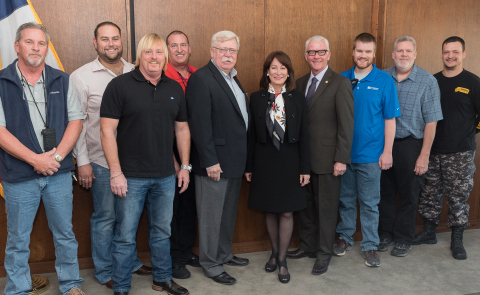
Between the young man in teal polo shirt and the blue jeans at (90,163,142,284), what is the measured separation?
202cm

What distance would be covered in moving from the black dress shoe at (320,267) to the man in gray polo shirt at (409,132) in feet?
2.39

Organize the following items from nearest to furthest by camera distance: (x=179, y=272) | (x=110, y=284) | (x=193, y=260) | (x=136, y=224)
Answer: (x=136, y=224)
(x=110, y=284)
(x=179, y=272)
(x=193, y=260)

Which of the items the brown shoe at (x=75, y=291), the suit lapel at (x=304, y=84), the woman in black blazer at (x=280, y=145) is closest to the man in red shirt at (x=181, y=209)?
the woman in black blazer at (x=280, y=145)

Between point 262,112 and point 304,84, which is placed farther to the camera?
point 304,84

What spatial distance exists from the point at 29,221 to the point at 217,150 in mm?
1296

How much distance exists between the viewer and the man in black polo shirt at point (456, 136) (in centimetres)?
326

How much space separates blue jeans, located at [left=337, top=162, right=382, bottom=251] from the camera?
3.06m

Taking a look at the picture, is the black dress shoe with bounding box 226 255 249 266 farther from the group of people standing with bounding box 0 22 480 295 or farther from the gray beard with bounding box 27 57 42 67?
the gray beard with bounding box 27 57 42 67

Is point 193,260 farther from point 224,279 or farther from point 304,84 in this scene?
point 304,84

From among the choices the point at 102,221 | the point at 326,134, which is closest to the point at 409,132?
the point at 326,134

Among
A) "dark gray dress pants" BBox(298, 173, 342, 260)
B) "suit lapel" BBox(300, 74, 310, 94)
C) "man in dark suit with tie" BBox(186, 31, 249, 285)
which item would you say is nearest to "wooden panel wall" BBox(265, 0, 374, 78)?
"suit lapel" BBox(300, 74, 310, 94)

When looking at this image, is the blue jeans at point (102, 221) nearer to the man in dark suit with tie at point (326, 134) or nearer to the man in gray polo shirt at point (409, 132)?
the man in dark suit with tie at point (326, 134)

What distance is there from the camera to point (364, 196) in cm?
310

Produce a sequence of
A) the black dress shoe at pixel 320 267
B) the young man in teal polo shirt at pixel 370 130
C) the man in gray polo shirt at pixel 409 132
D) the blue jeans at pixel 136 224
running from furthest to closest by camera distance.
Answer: the man in gray polo shirt at pixel 409 132 < the young man in teal polo shirt at pixel 370 130 < the black dress shoe at pixel 320 267 < the blue jeans at pixel 136 224
